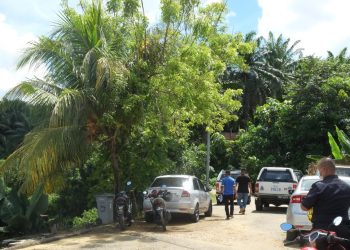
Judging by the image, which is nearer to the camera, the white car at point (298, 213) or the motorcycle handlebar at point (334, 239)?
the motorcycle handlebar at point (334, 239)

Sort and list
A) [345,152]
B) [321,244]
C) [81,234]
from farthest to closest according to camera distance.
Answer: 1. [345,152]
2. [81,234]
3. [321,244]

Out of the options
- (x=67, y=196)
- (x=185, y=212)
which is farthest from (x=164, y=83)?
(x=67, y=196)

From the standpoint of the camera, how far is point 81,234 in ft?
45.9

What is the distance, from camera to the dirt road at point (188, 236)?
39.5 feet

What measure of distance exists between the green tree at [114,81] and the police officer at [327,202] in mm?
9974

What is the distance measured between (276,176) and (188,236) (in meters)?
8.88

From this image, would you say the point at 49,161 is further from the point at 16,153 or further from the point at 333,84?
the point at 333,84

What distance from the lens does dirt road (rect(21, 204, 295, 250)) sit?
475 inches

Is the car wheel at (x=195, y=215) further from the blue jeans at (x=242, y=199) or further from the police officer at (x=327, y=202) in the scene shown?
the police officer at (x=327, y=202)

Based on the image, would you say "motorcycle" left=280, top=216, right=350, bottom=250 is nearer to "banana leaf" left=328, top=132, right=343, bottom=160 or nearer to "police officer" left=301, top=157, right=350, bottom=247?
"police officer" left=301, top=157, right=350, bottom=247

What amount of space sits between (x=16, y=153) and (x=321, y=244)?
1141 centimetres

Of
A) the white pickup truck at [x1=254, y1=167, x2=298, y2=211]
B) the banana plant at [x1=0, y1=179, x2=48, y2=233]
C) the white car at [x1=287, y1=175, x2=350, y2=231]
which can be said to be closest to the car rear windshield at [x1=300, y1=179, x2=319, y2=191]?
the white car at [x1=287, y1=175, x2=350, y2=231]

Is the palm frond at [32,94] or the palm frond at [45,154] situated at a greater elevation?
the palm frond at [32,94]

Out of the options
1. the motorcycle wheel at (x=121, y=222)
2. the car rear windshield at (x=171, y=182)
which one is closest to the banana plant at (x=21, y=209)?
the motorcycle wheel at (x=121, y=222)
